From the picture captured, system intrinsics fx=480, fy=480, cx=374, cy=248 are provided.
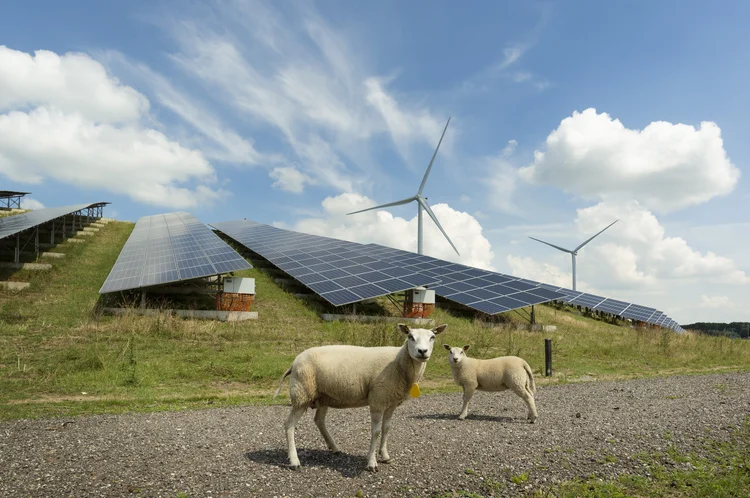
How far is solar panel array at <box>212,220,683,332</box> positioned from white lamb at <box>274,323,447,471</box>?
18176 mm

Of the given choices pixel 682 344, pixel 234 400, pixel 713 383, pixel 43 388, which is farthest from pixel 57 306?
pixel 682 344

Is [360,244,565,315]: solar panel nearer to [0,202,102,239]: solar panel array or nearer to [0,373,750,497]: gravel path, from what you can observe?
[0,373,750,497]: gravel path

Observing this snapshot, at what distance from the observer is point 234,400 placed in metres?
12.6

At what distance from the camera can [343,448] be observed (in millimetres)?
8375

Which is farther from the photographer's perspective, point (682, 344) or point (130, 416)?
point (682, 344)

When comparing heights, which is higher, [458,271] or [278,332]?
[458,271]

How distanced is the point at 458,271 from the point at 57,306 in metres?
27.9

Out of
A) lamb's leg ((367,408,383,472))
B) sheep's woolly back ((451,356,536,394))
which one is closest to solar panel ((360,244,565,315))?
sheep's woolly back ((451,356,536,394))

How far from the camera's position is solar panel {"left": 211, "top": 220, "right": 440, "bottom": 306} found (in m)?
28.2

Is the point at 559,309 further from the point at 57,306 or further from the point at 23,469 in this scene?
the point at 23,469

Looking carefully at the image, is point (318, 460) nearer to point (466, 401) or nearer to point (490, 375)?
point (466, 401)

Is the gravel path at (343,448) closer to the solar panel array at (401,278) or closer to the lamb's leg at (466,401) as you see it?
the lamb's leg at (466,401)

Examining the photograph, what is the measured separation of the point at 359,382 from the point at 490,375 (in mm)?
4966

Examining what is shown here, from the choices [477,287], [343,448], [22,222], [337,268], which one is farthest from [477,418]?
[22,222]
